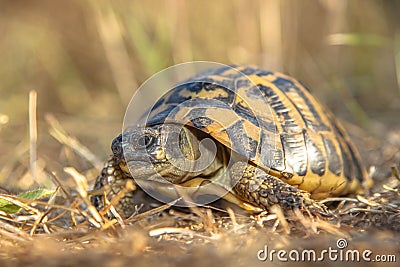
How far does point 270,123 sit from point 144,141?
0.76 m

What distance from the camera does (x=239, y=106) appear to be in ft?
9.51

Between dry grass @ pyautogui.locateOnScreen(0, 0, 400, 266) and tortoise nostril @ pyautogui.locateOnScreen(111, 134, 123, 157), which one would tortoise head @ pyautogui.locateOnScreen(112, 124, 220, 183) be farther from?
dry grass @ pyautogui.locateOnScreen(0, 0, 400, 266)

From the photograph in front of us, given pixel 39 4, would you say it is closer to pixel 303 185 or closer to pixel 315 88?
pixel 315 88

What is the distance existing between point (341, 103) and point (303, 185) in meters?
3.02

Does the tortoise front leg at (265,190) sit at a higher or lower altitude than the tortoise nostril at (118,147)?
lower

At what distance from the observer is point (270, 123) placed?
114 inches

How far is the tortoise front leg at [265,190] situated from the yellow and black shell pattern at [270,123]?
7cm

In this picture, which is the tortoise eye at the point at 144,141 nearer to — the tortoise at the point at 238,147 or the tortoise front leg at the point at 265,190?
the tortoise at the point at 238,147

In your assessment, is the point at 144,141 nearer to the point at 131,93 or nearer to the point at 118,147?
the point at 118,147

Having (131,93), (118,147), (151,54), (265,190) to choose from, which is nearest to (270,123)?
(265,190)

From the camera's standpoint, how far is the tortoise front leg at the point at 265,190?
2512mm

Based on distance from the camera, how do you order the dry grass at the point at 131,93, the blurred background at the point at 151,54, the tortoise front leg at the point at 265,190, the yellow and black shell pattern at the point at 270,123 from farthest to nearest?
the blurred background at the point at 151,54 < the yellow and black shell pattern at the point at 270,123 < the tortoise front leg at the point at 265,190 < the dry grass at the point at 131,93

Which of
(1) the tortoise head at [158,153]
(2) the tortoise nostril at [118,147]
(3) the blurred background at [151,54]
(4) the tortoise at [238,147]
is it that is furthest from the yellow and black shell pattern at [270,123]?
(3) the blurred background at [151,54]

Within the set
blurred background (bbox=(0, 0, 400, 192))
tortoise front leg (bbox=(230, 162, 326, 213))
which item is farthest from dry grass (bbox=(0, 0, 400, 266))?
tortoise front leg (bbox=(230, 162, 326, 213))
